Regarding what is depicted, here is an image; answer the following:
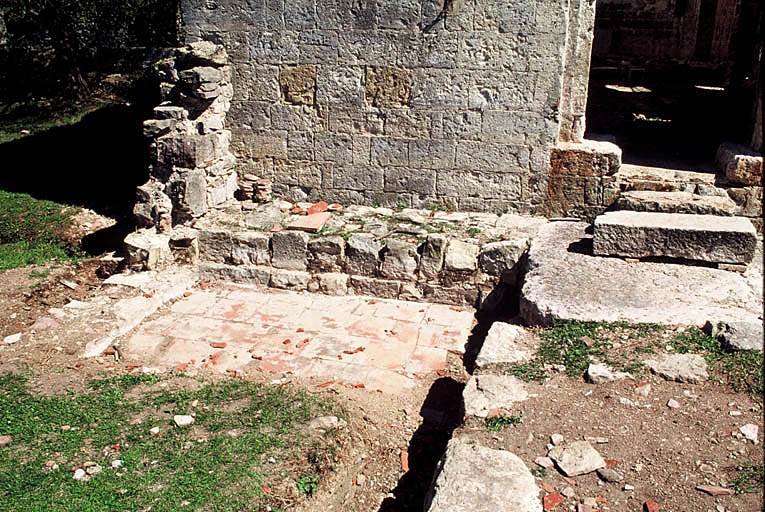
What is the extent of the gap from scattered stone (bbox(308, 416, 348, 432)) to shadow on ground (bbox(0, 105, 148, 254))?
14.8 feet

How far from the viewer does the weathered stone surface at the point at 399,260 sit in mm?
6855

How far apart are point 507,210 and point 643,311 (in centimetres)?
260

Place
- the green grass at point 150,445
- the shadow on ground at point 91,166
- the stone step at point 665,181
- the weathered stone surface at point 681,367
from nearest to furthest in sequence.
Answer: the green grass at point 150,445 < the weathered stone surface at point 681,367 < the stone step at point 665,181 < the shadow on ground at point 91,166

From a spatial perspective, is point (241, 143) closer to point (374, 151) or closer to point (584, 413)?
point (374, 151)

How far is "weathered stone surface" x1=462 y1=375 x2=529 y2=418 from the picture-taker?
14.4 ft

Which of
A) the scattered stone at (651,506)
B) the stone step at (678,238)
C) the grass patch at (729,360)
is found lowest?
the scattered stone at (651,506)

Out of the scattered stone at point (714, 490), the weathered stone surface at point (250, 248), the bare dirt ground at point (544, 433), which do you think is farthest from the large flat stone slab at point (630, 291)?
the weathered stone surface at point (250, 248)

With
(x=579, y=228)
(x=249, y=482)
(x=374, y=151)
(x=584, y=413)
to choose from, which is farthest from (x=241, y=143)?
(x=584, y=413)

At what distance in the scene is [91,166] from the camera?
1030 centimetres

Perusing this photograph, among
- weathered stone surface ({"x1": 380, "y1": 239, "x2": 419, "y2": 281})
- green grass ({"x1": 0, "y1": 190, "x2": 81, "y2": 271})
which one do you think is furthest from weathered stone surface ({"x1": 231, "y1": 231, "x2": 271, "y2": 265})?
green grass ({"x1": 0, "y1": 190, "x2": 81, "y2": 271})

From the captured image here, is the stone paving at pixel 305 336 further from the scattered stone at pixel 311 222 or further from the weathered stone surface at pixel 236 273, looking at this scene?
the scattered stone at pixel 311 222

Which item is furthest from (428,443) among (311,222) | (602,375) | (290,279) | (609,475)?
(311,222)

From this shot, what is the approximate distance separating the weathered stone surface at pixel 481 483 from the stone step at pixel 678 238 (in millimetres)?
3009

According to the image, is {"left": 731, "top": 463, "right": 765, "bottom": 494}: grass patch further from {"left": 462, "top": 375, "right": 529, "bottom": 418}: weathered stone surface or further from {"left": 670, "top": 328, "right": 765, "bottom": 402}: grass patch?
{"left": 462, "top": 375, "right": 529, "bottom": 418}: weathered stone surface
